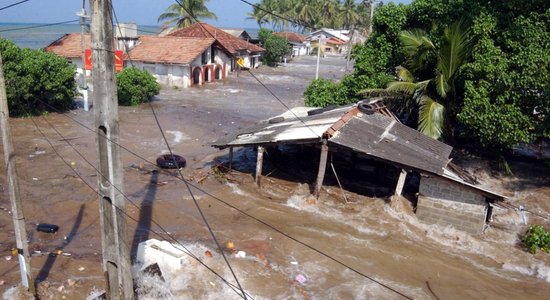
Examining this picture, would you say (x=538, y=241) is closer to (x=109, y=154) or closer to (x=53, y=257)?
(x=109, y=154)

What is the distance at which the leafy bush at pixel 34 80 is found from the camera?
21609mm

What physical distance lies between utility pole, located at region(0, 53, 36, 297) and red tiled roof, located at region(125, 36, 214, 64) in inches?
1102

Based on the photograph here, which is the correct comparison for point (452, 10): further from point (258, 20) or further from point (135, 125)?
point (258, 20)

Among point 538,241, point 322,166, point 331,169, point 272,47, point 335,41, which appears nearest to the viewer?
point 538,241

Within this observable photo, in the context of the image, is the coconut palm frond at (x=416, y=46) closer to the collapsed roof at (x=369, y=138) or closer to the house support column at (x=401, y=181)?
the collapsed roof at (x=369, y=138)

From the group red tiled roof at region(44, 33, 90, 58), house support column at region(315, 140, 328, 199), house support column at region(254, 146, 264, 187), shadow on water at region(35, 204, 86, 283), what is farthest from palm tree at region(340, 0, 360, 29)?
shadow on water at region(35, 204, 86, 283)

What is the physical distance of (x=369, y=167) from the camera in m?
16.6

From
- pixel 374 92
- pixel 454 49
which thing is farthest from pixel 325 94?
pixel 454 49

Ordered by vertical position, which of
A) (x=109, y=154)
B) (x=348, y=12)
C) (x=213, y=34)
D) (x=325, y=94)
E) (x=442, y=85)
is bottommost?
(x=325, y=94)

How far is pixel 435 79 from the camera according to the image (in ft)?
53.8

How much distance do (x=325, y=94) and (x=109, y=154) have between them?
1863 cm

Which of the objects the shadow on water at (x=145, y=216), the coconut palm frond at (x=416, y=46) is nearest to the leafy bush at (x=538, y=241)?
the coconut palm frond at (x=416, y=46)

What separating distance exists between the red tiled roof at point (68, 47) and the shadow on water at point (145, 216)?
26.3m

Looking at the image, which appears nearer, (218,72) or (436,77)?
(436,77)
